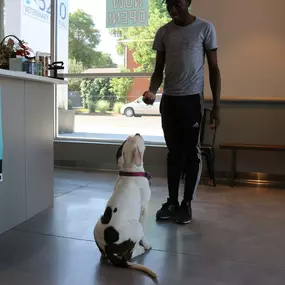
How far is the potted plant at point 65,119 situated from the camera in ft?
17.6

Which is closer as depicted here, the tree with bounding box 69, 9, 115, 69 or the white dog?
the white dog

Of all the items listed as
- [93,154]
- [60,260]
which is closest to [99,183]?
[93,154]

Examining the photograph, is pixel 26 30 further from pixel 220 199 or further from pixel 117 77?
pixel 220 199

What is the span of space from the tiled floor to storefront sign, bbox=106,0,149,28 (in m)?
2.47

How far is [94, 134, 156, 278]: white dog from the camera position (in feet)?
6.20

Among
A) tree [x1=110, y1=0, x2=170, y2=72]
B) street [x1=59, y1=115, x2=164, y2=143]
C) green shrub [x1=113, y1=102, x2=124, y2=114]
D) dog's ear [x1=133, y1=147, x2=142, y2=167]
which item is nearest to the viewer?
dog's ear [x1=133, y1=147, x2=142, y2=167]

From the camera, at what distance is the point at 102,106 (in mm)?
5160

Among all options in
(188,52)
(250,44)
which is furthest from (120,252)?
(250,44)

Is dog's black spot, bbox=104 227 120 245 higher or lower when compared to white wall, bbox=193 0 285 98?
lower

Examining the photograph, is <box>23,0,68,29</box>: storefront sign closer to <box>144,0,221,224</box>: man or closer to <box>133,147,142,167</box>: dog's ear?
<box>144,0,221,224</box>: man

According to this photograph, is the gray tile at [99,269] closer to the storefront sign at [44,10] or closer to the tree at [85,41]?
the tree at [85,41]

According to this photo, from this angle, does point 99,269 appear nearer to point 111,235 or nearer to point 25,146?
point 111,235

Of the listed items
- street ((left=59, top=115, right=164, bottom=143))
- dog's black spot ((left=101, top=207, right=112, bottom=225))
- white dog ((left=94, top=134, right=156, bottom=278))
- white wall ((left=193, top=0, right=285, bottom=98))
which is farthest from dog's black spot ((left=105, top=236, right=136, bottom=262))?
street ((left=59, top=115, right=164, bottom=143))

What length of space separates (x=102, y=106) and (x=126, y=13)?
3.99ft
